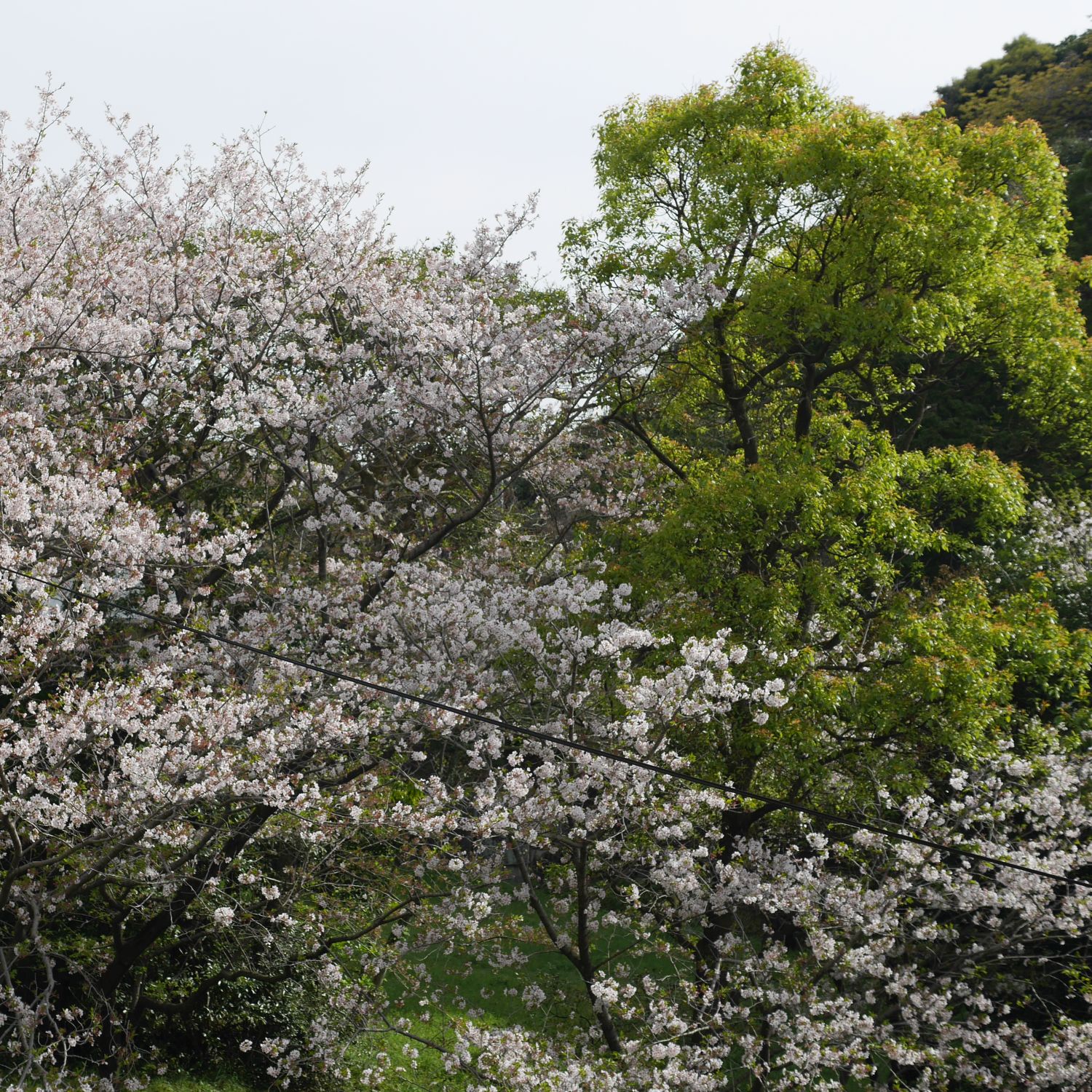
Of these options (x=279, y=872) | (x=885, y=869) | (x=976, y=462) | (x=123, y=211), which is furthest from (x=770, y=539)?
(x=123, y=211)

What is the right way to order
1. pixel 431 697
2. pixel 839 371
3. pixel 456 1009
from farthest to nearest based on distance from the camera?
pixel 456 1009, pixel 839 371, pixel 431 697

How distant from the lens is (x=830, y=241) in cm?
1030

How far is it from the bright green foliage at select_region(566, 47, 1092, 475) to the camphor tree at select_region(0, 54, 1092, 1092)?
0.36 meters

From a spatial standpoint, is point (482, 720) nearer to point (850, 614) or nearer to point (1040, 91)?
point (850, 614)

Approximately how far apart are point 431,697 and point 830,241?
610 centimetres

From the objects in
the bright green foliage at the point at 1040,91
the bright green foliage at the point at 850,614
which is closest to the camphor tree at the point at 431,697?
the bright green foliage at the point at 850,614

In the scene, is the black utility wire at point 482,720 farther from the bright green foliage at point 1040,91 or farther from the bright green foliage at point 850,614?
the bright green foliage at point 1040,91

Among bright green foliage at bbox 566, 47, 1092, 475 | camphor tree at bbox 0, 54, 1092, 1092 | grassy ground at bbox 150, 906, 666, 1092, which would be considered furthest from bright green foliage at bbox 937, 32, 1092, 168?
grassy ground at bbox 150, 906, 666, 1092

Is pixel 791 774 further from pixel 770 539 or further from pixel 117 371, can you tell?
pixel 117 371

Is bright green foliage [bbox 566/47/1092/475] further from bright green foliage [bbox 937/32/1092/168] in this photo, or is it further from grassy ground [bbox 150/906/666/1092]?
bright green foliage [bbox 937/32/1092/168]

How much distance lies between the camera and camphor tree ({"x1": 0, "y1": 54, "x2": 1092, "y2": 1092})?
7.25 metres

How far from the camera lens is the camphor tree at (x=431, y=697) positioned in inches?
285

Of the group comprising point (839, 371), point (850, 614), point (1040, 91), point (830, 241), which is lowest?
point (850, 614)

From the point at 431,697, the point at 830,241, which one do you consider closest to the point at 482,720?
the point at 431,697
